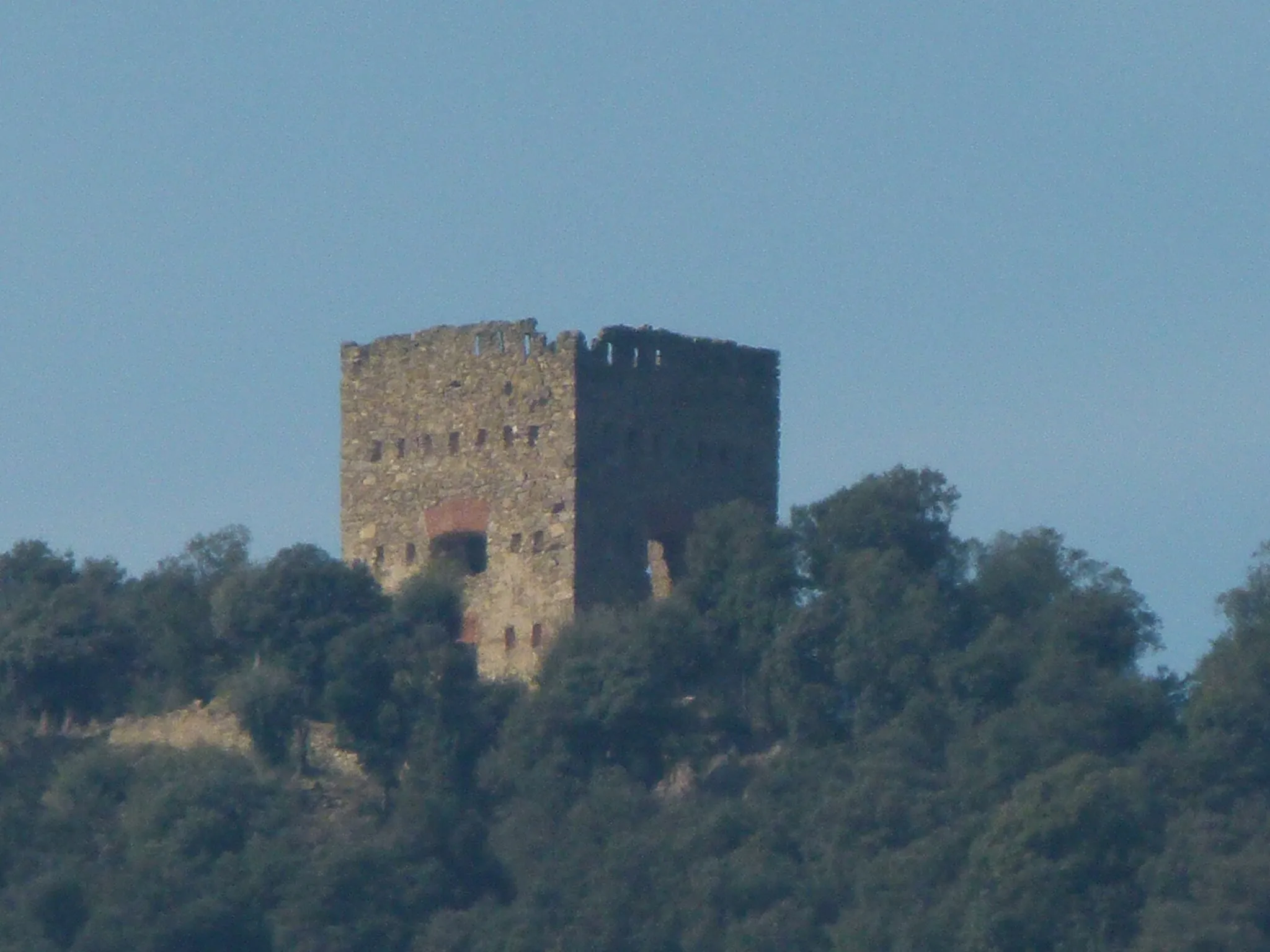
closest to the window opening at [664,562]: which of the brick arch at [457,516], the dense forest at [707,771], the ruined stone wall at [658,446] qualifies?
the ruined stone wall at [658,446]

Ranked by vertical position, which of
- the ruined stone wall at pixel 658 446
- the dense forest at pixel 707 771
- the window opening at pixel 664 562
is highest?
the ruined stone wall at pixel 658 446

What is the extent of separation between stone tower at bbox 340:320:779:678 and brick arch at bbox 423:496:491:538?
0.02 m

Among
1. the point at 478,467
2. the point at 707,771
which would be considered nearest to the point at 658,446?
the point at 478,467

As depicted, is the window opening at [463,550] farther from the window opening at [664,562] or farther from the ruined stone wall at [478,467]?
the window opening at [664,562]

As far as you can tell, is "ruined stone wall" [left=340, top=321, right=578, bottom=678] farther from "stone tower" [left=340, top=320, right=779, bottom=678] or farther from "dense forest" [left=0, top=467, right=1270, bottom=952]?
"dense forest" [left=0, top=467, right=1270, bottom=952]

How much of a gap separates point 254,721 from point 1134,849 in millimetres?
10523

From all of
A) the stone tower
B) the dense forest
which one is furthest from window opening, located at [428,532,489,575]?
the dense forest

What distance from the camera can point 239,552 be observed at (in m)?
51.7

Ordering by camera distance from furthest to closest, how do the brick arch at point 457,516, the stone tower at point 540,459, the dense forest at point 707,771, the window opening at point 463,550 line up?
the window opening at point 463,550, the brick arch at point 457,516, the stone tower at point 540,459, the dense forest at point 707,771

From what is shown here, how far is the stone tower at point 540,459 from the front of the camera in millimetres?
48438

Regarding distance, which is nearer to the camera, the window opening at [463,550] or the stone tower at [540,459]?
the stone tower at [540,459]

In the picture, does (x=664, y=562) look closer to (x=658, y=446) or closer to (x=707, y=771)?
(x=658, y=446)

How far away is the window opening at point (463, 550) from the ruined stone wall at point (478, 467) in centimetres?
7

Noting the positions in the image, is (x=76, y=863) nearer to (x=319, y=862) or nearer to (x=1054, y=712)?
(x=319, y=862)
